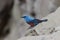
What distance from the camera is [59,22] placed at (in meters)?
1.09

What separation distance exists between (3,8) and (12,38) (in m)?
0.28

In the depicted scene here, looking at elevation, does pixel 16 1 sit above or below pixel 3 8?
above

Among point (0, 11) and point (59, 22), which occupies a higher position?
point (0, 11)

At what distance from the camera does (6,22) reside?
1457mm

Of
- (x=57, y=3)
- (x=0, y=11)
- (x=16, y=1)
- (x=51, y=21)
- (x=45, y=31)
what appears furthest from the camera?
(x=57, y=3)

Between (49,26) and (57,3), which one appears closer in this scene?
(49,26)

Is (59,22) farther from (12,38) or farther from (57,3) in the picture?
(57,3)

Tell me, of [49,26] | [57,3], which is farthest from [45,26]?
[57,3]

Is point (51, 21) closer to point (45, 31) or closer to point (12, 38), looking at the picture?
point (45, 31)

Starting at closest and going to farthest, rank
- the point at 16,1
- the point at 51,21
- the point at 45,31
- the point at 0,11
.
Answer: the point at 45,31 → the point at 51,21 → the point at 0,11 → the point at 16,1

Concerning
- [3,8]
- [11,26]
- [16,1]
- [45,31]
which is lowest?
[45,31]

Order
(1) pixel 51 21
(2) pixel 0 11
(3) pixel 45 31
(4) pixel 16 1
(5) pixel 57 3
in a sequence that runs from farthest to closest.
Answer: (5) pixel 57 3
(4) pixel 16 1
(2) pixel 0 11
(1) pixel 51 21
(3) pixel 45 31

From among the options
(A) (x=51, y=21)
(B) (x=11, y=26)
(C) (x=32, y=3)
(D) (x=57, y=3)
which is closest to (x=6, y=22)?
(B) (x=11, y=26)

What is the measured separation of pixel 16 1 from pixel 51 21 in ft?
1.81
